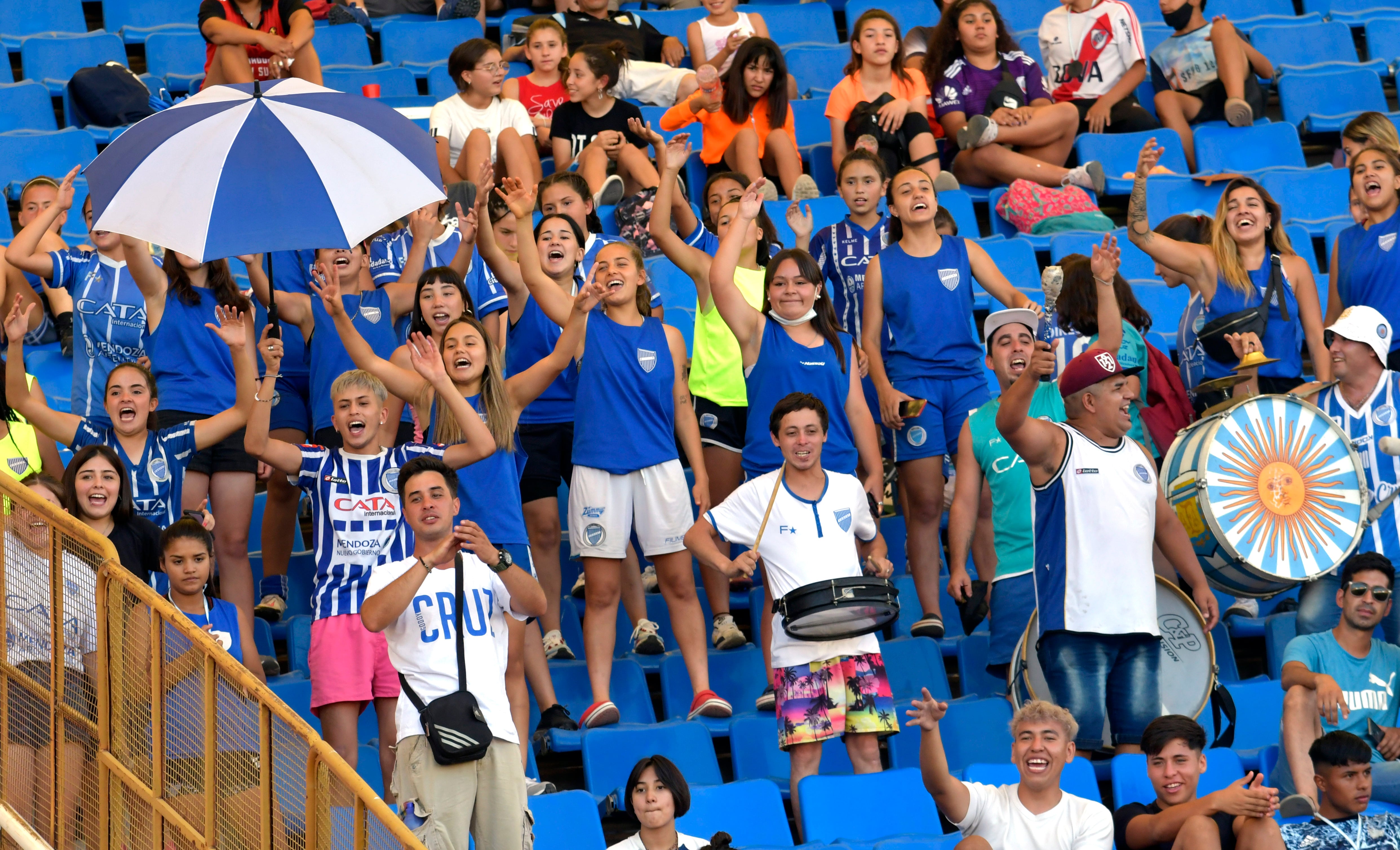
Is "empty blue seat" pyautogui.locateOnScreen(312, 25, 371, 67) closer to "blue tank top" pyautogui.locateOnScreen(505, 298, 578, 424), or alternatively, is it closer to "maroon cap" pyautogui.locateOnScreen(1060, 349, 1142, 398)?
"blue tank top" pyautogui.locateOnScreen(505, 298, 578, 424)

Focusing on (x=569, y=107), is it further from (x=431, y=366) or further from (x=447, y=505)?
(x=447, y=505)

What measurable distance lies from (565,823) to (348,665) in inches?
31.3

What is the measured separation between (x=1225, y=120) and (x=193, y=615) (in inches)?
245

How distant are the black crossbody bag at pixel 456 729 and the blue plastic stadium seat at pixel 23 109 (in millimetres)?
5377

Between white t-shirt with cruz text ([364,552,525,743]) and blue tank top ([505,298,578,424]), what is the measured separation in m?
1.61

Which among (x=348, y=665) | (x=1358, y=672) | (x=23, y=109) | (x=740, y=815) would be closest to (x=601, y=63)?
(x=23, y=109)

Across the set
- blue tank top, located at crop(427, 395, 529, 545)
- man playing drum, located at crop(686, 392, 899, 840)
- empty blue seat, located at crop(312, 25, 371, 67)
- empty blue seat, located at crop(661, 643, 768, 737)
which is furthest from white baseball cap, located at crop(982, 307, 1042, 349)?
empty blue seat, located at crop(312, 25, 371, 67)

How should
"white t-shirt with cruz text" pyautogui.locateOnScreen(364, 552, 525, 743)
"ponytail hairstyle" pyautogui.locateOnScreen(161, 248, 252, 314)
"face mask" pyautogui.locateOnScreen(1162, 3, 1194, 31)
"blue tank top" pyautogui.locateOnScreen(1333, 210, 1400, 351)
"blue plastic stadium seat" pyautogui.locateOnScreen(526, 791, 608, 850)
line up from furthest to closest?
"face mask" pyautogui.locateOnScreen(1162, 3, 1194, 31) → "blue tank top" pyautogui.locateOnScreen(1333, 210, 1400, 351) → "ponytail hairstyle" pyautogui.locateOnScreen(161, 248, 252, 314) → "blue plastic stadium seat" pyautogui.locateOnScreen(526, 791, 608, 850) → "white t-shirt with cruz text" pyautogui.locateOnScreen(364, 552, 525, 743)

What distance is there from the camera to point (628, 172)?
7.96m

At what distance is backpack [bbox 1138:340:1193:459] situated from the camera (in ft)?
20.7

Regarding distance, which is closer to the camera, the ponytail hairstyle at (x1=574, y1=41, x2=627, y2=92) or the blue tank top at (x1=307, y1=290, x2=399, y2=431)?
the blue tank top at (x1=307, y1=290, x2=399, y2=431)

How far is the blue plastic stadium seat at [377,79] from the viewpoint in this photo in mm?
9234

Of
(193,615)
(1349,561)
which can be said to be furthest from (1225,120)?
(193,615)

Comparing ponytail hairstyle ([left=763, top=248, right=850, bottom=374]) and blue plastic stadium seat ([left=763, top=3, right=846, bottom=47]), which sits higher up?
blue plastic stadium seat ([left=763, top=3, right=846, bottom=47])
